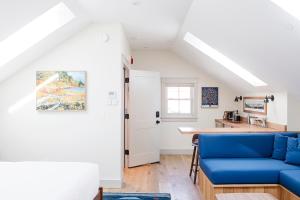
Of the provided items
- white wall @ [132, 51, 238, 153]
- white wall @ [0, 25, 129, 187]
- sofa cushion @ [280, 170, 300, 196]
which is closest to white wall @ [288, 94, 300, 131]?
sofa cushion @ [280, 170, 300, 196]

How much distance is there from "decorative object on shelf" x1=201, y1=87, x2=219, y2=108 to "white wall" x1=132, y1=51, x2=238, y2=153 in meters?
0.09

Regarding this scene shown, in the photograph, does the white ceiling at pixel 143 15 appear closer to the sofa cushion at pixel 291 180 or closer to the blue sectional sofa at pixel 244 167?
the blue sectional sofa at pixel 244 167

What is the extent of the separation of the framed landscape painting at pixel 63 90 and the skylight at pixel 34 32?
624 millimetres

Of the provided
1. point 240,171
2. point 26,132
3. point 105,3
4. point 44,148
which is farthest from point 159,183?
point 105,3

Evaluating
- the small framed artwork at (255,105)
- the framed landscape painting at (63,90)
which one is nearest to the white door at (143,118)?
the framed landscape painting at (63,90)

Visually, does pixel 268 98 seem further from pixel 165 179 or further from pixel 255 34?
pixel 165 179

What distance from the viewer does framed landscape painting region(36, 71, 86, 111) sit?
15.1 ft

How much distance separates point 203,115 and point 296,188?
4120mm

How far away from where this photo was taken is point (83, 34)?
15.2 feet

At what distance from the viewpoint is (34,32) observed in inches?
159

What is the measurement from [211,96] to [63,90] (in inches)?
152

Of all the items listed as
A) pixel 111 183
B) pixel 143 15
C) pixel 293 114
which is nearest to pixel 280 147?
pixel 293 114

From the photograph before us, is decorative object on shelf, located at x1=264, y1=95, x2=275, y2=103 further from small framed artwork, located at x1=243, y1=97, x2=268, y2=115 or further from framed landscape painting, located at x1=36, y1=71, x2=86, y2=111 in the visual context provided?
framed landscape painting, located at x1=36, y1=71, x2=86, y2=111

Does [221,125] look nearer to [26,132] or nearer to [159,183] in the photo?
[159,183]
